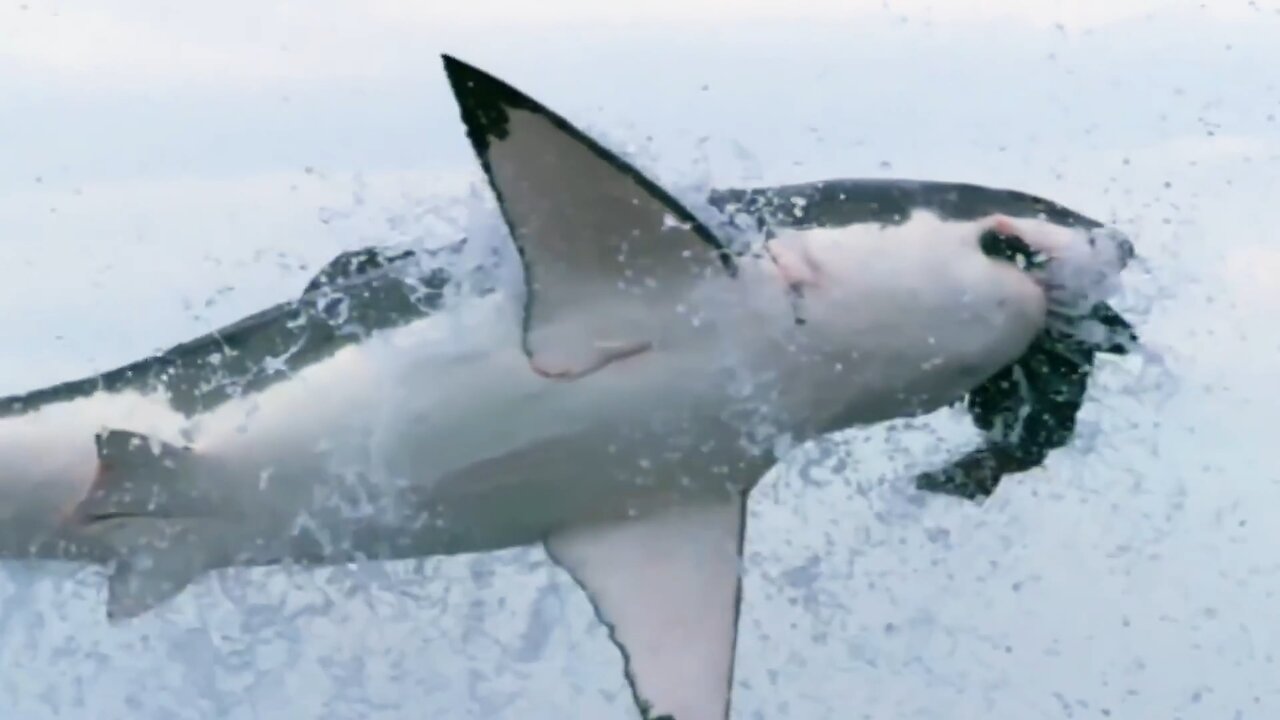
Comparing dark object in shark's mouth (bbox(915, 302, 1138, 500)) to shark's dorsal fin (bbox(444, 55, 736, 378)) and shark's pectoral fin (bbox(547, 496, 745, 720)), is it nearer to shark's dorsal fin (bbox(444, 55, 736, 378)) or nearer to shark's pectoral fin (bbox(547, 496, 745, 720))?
shark's pectoral fin (bbox(547, 496, 745, 720))

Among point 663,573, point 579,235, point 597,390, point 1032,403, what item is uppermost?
point 579,235

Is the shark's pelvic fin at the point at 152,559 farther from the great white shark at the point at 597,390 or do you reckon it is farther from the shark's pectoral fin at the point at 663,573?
the shark's pectoral fin at the point at 663,573

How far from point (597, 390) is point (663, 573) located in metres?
1.03

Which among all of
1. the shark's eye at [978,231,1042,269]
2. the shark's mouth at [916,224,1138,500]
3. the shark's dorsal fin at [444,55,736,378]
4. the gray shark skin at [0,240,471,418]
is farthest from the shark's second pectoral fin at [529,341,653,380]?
the shark's mouth at [916,224,1138,500]

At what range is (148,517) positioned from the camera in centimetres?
739

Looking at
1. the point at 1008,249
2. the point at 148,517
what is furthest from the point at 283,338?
the point at 1008,249

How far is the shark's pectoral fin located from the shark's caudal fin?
1.39 metres

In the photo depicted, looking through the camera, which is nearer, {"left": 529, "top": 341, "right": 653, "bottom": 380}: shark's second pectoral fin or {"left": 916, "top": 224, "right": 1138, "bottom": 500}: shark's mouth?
Result: {"left": 529, "top": 341, "right": 653, "bottom": 380}: shark's second pectoral fin

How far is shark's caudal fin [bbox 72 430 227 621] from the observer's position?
23.9 feet

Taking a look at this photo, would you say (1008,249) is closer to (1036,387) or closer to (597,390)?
(1036,387)

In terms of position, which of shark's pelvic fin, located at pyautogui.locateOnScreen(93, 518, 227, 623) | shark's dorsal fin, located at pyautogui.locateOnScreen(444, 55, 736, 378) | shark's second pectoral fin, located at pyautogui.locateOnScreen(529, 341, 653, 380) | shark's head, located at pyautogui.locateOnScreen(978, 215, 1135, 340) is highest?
shark's dorsal fin, located at pyautogui.locateOnScreen(444, 55, 736, 378)

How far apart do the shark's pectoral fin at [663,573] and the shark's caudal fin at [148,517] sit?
1.39 meters

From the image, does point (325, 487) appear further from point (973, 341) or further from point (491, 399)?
point (973, 341)

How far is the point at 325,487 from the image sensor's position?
731 cm
